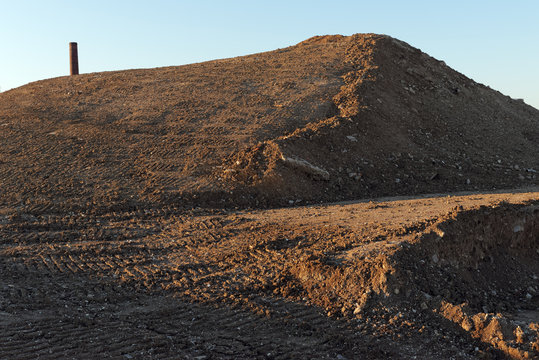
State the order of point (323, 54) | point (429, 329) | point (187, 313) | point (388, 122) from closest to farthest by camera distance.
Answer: point (429, 329) → point (187, 313) → point (388, 122) → point (323, 54)

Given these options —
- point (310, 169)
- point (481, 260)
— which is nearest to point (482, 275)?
point (481, 260)

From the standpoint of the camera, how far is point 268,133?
1252 cm

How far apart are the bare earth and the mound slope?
64 mm

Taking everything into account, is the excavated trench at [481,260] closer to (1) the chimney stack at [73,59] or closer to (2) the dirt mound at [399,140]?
(2) the dirt mound at [399,140]

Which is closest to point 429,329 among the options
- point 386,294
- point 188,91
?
point 386,294

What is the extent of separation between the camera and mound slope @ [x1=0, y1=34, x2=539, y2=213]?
35.0 feet

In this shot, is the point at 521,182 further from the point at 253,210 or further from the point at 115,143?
the point at 115,143

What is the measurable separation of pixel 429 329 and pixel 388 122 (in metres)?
9.16

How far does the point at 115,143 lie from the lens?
41.2 feet

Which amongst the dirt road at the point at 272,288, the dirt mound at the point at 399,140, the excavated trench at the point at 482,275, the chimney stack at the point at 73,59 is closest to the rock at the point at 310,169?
the dirt mound at the point at 399,140

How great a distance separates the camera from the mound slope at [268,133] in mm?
10664

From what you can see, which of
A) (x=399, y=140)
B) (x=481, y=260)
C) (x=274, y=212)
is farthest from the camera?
(x=399, y=140)

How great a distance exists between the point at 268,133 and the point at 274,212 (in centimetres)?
342

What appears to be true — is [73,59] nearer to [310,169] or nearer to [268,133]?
[268,133]
